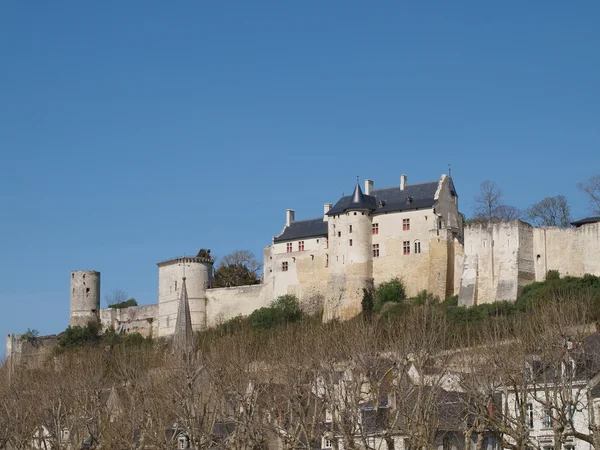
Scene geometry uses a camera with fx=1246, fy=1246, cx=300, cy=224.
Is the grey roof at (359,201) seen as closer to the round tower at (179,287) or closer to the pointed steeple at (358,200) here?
the pointed steeple at (358,200)

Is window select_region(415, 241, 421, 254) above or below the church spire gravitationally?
below

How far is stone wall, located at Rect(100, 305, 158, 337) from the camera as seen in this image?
8569 cm

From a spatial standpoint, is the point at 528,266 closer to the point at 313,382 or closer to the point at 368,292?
the point at 368,292

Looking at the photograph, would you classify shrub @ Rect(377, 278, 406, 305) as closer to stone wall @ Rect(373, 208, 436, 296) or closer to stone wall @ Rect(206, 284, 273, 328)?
stone wall @ Rect(373, 208, 436, 296)

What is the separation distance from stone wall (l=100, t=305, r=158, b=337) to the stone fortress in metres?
0.09

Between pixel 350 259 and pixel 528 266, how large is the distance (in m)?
12.1

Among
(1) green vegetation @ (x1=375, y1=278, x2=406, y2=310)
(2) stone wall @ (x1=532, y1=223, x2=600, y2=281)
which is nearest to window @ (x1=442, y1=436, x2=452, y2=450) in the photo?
(2) stone wall @ (x1=532, y1=223, x2=600, y2=281)

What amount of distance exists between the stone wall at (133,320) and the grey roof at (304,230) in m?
11.3

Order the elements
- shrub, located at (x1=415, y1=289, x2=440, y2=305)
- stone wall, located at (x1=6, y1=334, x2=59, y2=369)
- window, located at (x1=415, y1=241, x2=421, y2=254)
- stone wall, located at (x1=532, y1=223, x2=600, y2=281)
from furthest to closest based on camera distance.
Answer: stone wall, located at (x1=6, y1=334, x2=59, y2=369) → window, located at (x1=415, y1=241, x2=421, y2=254) → shrub, located at (x1=415, y1=289, x2=440, y2=305) → stone wall, located at (x1=532, y1=223, x2=600, y2=281)

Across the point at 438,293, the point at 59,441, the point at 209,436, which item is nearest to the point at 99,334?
the point at 438,293

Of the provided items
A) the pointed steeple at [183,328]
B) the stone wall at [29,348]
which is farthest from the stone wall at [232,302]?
the stone wall at [29,348]

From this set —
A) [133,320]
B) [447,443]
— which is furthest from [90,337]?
[447,443]

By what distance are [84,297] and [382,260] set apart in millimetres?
25929

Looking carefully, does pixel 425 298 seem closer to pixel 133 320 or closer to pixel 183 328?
pixel 183 328
